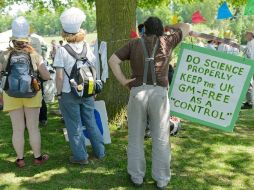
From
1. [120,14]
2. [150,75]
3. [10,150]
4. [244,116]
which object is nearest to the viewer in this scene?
[150,75]

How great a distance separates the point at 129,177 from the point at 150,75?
134 centimetres

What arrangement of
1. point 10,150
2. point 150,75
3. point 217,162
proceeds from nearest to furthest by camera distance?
point 150,75, point 217,162, point 10,150

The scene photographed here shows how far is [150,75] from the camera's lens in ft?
14.2

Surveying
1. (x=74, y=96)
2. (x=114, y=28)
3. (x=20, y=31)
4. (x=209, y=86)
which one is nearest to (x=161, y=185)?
(x=209, y=86)

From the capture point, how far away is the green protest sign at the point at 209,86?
15.7ft

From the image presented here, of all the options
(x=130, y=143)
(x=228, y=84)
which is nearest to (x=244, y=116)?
(x=228, y=84)

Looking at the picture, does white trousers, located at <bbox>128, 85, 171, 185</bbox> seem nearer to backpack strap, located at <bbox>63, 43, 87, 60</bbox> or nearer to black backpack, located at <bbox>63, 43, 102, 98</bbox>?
black backpack, located at <bbox>63, 43, 102, 98</bbox>

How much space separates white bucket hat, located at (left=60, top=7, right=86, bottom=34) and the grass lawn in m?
1.80

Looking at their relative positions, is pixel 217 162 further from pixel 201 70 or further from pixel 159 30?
pixel 159 30

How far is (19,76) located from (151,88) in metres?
1.64

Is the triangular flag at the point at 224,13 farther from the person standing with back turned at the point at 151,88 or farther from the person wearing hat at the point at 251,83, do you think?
the person wearing hat at the point at 251,83

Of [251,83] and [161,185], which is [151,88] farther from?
[251,83]

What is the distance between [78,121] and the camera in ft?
16.8

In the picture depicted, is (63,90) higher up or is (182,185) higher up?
(63,90)
